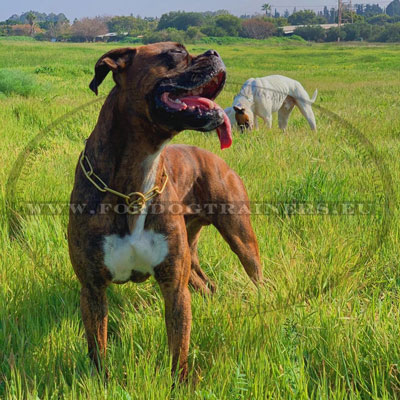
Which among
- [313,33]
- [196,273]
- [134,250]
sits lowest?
[196,273]

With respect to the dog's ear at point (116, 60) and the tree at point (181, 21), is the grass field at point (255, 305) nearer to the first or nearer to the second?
the dog's ear at point (116, 60)

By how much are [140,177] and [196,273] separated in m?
1.15

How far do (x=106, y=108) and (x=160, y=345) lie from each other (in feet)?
3.95

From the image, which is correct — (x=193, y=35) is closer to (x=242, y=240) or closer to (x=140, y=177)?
(x=242, y=240)

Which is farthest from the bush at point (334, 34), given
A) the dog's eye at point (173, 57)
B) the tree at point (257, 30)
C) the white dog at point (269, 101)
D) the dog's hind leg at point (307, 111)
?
the dog's eye at point (173, 57)

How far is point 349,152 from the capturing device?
214 inches

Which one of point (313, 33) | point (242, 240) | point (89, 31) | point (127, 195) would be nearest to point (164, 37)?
point (242, 240)

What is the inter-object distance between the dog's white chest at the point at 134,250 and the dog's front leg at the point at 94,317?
0.55ft

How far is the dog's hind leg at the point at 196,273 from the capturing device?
3.10 meters

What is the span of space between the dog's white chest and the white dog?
5749 millimetres

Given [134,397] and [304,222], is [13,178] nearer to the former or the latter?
[304,222]

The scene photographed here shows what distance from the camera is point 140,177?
2.29 metres

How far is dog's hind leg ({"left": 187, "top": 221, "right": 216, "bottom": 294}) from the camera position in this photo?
310cm

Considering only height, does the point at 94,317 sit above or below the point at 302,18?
Result: below
